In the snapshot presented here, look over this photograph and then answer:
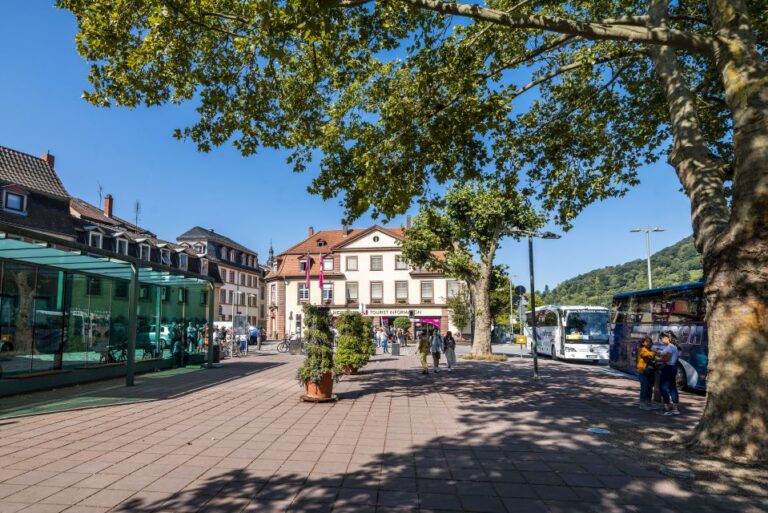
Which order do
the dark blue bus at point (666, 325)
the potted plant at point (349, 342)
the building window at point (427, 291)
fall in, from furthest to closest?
the building window at point (427, 291), the potted plant at point (349, 342), the dark blue bus at point (666, 325)

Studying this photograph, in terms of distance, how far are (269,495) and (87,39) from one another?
8313mm

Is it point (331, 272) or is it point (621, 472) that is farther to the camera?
point (331, 272)

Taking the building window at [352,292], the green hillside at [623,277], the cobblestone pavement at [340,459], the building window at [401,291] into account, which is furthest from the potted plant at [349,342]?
the green hillside at [623,277]

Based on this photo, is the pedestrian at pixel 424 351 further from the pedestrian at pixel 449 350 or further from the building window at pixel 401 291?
the building window at pixel 401 291

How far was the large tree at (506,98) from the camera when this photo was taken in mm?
6281

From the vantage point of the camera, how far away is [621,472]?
18.9 feet

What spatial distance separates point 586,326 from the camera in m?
25.2

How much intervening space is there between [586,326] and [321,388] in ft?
61.4

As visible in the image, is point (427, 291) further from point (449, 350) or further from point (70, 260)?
point (70, 260)

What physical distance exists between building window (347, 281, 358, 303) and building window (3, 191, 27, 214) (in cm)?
3107

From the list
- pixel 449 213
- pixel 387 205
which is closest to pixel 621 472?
pixel 387 205

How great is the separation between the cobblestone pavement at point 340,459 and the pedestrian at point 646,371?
1.21 feet

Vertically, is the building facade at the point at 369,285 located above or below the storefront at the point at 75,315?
above

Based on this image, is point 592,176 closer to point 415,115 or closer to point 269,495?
point 415,115
